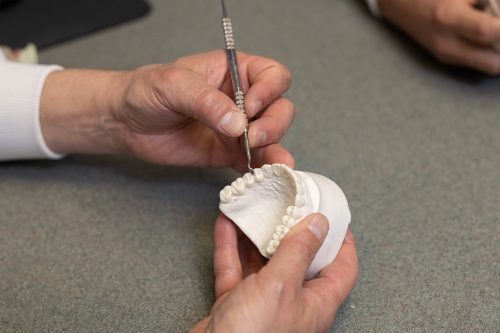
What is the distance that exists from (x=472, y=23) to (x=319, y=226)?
598 millimetres

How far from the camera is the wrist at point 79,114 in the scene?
86 cm

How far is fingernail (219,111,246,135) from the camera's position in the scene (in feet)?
2.19

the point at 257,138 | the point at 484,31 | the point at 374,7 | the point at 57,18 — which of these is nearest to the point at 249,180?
the point at 257,138

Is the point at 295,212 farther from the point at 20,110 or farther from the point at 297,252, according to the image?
the point at 20,110

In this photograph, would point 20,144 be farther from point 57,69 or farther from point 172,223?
point 172,223

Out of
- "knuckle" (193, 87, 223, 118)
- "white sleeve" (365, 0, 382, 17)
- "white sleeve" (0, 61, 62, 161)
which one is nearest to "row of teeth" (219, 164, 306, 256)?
"knuckle" (193, 87, 223, 118)

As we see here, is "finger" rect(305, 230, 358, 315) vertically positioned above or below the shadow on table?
above

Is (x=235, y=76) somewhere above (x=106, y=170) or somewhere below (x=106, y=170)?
above

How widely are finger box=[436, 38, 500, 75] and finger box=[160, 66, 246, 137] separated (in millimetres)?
556

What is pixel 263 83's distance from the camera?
0.75 meters

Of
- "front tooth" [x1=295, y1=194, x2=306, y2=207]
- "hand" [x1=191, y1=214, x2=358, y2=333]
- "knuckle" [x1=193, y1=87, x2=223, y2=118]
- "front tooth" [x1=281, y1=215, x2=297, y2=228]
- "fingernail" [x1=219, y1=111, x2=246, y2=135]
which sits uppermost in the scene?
"knuckle" [x1=193, y1=87, x2=223, y2=118]

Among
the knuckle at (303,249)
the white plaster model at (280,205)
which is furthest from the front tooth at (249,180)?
→ the knuckle at (303,249)

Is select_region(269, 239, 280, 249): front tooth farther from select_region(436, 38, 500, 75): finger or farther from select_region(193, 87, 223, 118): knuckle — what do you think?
select_region(436, 38, 500, 75): finger

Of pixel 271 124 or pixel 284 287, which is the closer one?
pixel 284 287
